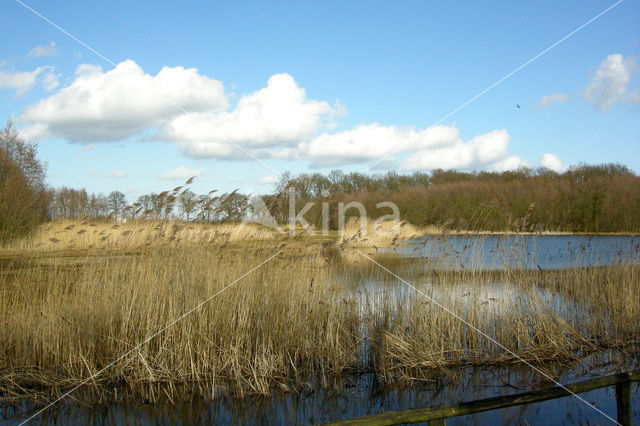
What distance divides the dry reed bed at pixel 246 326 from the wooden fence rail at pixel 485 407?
2.21 meters

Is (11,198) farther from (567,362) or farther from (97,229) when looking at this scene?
(567,362)

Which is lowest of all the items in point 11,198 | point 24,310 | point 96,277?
point 24,310


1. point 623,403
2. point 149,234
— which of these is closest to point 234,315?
point 149,234

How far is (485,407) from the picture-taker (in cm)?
344

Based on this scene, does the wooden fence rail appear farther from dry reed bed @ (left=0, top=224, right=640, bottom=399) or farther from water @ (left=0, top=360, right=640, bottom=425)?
dry reed bed @ (left=0, top=224, right=640, bottom=399)

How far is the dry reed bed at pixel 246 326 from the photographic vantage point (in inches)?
213

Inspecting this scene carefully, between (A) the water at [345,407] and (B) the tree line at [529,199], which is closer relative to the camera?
(A) the water at [345,407]

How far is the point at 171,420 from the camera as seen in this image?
15.8 ft

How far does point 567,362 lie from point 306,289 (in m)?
3.61

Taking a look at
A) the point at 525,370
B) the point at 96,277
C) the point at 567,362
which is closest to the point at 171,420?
the point at 96,277

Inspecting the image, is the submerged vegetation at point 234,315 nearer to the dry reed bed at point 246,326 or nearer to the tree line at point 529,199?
the dry reed bed at point 246,326

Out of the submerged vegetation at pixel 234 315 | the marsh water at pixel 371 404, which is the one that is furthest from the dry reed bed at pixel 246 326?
the marsh water at pixel 371 404

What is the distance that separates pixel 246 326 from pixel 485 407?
3.14 metres

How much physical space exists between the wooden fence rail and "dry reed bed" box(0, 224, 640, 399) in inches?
87.1
